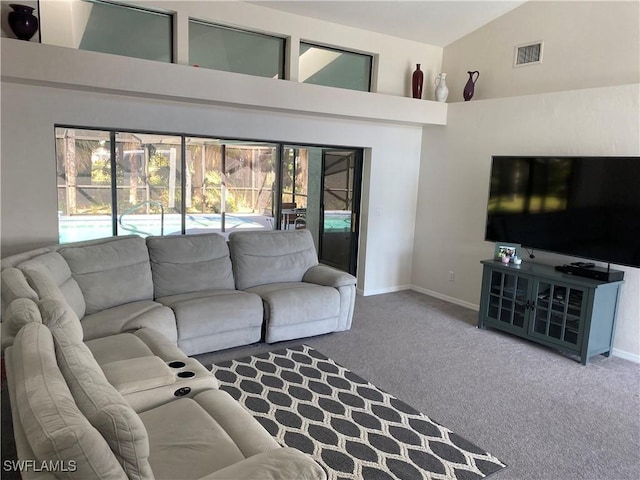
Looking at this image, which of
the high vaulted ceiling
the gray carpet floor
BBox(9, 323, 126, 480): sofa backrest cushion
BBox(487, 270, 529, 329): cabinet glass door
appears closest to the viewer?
BBox(9, 323, 126, 480): sofa backrest cushion

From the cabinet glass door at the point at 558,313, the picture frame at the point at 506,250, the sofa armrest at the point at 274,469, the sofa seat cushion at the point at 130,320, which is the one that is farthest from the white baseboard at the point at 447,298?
the sofa armrest at the point at 274,469

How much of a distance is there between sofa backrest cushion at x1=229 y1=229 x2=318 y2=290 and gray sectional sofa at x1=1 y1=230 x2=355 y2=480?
0.01 meters

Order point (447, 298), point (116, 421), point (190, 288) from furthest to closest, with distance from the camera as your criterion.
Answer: point (447, 298), point (190, 288), point (116, 421)

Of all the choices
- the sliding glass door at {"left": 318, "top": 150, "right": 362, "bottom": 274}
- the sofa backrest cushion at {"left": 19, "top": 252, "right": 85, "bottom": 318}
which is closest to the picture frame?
the sliding glass door at {"left": 318, "top": 150, "right": 362, "bottom": 274}

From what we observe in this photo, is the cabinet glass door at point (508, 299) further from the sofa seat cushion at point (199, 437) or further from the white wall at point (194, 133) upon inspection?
the sofa seat cushion at point (199, 437)

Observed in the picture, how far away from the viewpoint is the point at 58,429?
3.77 feet

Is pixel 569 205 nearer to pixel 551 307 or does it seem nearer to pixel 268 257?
pixel 551 307

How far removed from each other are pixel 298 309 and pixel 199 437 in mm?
2239

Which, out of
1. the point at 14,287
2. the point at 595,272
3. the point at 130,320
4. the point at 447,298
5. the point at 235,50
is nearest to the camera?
the point at 14,287

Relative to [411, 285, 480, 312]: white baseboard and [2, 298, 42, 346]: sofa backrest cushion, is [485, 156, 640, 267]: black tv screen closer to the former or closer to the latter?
[411, 285, 480, 312]: white baseboard

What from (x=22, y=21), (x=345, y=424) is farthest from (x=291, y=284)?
(x=22, y=21)

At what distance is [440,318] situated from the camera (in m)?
5.08

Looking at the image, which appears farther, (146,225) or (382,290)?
(382,290)

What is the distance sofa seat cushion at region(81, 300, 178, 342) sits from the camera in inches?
125
